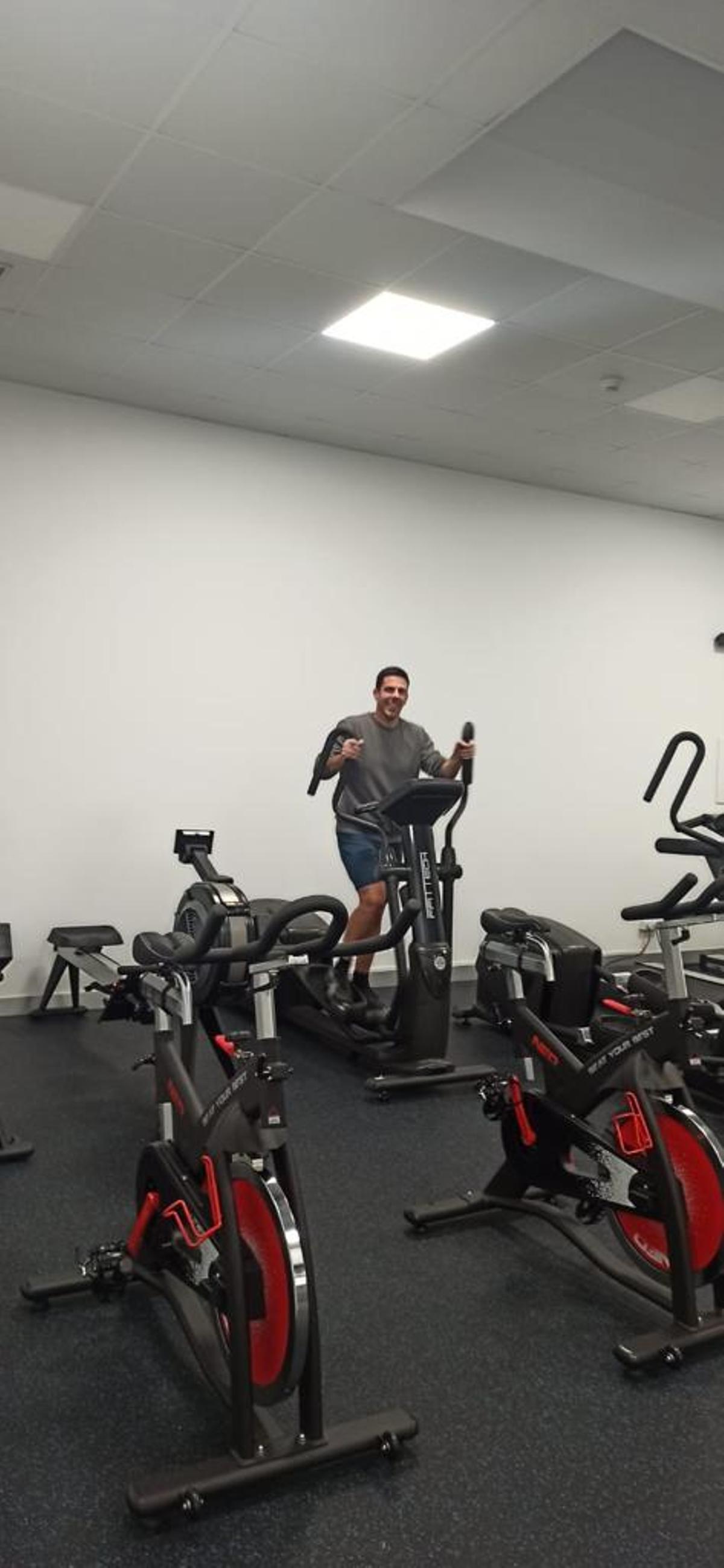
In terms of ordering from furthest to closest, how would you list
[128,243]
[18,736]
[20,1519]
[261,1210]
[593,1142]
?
[18,736] → [128,243] → [593,1142] → [261,1210] → [20,1519]

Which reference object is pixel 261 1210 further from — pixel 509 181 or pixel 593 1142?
pixel 509 181

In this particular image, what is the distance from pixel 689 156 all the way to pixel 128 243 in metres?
1.96

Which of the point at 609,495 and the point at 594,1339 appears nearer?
the point at 594,1339

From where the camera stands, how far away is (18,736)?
5.38 meters

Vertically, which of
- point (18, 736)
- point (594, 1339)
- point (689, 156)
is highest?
point (689, 156)

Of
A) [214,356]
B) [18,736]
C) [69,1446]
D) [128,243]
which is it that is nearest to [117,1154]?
[69,1446]

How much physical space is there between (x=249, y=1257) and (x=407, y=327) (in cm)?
386

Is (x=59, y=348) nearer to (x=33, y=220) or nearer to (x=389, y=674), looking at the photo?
(x=33, y=220)

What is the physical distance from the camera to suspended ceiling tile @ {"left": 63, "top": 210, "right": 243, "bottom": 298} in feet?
12.6

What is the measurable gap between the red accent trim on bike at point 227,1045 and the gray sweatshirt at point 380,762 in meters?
2.71

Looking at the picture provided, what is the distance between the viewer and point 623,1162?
2.62m

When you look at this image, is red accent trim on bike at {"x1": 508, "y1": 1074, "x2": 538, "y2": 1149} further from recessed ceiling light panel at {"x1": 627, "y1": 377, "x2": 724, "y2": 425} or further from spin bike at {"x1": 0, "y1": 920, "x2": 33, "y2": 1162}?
recessed ceiling light panel at {"x1": 627, "y1": 377, "x2": 724, "y2": 425}

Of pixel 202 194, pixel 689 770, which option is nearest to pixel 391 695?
pixel 689 770

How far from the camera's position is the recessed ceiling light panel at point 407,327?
4.44 meters
